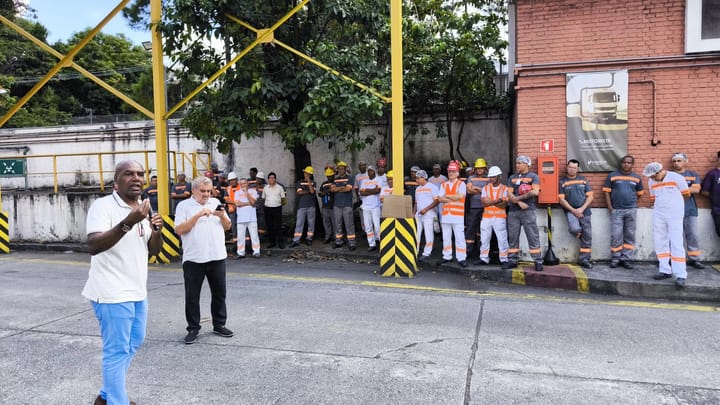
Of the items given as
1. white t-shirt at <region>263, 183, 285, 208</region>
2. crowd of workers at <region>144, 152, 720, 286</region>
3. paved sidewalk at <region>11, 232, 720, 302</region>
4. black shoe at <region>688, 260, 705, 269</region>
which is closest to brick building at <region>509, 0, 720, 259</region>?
crowd of workers at <region>144, 152, 720, 286</region>

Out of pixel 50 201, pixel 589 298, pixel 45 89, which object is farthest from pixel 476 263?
pixel 45 89

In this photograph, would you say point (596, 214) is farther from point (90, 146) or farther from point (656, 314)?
point (90, 146)

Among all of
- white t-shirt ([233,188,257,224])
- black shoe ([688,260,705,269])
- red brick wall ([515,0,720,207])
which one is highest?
red brick wall ([515,0,720,207])

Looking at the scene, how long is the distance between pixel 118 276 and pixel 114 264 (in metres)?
0.09

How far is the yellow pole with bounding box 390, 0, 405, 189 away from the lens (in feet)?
27.0

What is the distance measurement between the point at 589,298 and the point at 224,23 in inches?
357

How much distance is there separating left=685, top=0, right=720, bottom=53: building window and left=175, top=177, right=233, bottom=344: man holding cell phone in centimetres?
839

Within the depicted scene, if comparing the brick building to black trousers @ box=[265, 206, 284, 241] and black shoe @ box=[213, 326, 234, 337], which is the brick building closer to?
black trousers @ box=[265, 206, 284, 241]

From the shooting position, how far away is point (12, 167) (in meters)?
14.1

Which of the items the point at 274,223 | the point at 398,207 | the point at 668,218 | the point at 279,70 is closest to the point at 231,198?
the point at 274,223

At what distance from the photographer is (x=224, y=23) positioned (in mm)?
10594

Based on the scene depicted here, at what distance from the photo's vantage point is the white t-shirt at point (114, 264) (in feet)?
10.7

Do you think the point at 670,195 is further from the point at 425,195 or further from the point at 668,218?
the point at 425,195

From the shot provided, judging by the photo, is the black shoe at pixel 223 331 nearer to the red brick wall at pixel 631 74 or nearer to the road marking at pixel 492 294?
the road marking at pixel 492 294
